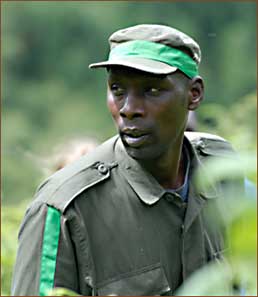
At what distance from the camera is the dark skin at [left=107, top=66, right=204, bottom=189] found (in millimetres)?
4191

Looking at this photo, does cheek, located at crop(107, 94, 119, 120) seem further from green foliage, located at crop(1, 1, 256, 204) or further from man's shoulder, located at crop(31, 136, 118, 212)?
green foliage, located at crop(1, 1, 256, 204)

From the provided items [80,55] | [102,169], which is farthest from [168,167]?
[80,55]

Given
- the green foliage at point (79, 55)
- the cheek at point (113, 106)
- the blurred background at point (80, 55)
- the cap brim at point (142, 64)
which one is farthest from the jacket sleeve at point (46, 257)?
the green foliage at point (79, 55)

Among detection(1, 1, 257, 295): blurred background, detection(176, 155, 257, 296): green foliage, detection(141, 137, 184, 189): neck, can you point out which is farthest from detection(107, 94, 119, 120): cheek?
detection(1, 1, 257, 295): blurred background

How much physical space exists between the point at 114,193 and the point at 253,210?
2042mm

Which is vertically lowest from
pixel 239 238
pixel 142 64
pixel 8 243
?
pixel 8 243

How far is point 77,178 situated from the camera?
168 inches

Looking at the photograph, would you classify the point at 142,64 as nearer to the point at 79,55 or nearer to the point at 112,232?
the point at 112,232

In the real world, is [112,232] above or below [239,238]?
below

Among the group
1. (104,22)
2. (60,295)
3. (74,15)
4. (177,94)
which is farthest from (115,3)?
(60,295)

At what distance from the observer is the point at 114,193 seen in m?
4.32

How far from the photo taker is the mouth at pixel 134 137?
4.18m

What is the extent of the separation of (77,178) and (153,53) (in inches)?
19.1

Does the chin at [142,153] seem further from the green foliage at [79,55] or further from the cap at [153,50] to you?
the green foliage at [79,55]
